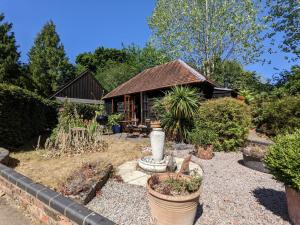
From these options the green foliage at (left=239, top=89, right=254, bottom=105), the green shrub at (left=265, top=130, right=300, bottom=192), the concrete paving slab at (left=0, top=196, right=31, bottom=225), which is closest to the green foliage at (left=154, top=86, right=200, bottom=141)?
the green shrub at (left=265, top=130, right=300, bottom=192)

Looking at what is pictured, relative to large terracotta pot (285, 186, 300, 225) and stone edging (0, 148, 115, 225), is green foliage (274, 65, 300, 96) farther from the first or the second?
stone edging (0, 148, 115, 225)

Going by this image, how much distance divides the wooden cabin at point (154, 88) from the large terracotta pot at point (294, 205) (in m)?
6.61

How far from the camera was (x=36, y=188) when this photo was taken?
2.89m

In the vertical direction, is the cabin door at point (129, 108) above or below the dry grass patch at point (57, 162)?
above

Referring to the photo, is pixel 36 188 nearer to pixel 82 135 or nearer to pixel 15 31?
pixel 82 135

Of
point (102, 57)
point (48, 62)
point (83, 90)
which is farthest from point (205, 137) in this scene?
point (102, 57)

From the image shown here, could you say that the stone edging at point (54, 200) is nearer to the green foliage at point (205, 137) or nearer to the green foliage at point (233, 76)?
the green foliage at point (205, 137)

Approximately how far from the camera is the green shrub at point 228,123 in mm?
6597

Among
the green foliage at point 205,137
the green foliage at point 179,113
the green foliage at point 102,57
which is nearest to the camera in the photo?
the green foliage at point 205,137

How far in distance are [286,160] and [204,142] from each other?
3.76 meters

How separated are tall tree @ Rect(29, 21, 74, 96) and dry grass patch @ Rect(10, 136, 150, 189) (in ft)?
77.1

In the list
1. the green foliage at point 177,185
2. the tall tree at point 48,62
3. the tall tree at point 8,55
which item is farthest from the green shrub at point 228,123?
the tall tree at point 48,62

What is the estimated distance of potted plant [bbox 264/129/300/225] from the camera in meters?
2.39

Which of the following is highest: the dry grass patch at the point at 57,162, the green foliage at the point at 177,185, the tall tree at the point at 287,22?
the tall tree at the point at 287,22
